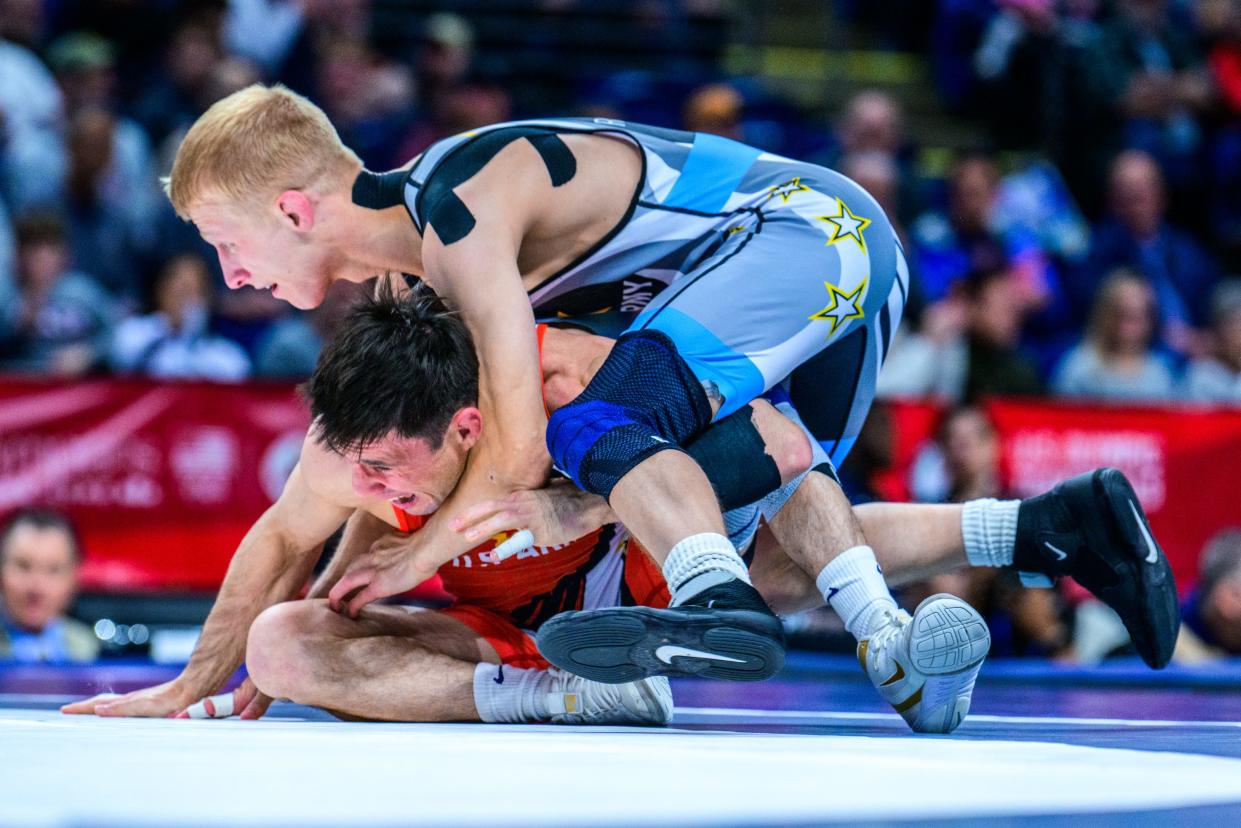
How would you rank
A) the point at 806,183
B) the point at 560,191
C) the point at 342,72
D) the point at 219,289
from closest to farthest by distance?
the point at 560,191 → the point at 806,183 → the point at 219,289 → the point at 342,72

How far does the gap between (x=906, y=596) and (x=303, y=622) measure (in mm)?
2822

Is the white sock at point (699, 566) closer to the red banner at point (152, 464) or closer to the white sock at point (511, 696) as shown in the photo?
the white sock at point (511, 696)

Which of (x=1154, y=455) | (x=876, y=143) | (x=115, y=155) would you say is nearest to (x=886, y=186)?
(x=876, y=143)

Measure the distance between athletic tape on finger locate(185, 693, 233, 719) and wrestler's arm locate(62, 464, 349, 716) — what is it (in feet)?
0.13

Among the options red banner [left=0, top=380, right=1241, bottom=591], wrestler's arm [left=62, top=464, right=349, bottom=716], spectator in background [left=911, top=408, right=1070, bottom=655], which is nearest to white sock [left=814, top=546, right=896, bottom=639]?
wrestler's arm [left=62, top=464, right=349, bottom=716]

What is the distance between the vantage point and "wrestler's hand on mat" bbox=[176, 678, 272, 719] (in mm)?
2652

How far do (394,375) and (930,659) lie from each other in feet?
2.81

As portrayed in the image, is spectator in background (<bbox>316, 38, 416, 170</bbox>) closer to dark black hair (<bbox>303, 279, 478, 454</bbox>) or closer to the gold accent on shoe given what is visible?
dark black hair (<bbox>303, 279, 478, 454</bbox>)

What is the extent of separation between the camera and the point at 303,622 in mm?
2555

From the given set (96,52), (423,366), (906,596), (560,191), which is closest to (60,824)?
(423,366)

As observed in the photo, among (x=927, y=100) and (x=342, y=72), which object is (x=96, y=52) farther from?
(x=927, y=100)

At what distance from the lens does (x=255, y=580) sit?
277cm

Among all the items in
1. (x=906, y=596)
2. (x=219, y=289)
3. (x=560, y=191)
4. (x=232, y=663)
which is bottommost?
(x=906, y=596)

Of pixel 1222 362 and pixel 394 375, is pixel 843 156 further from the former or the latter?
pixel 394 375
